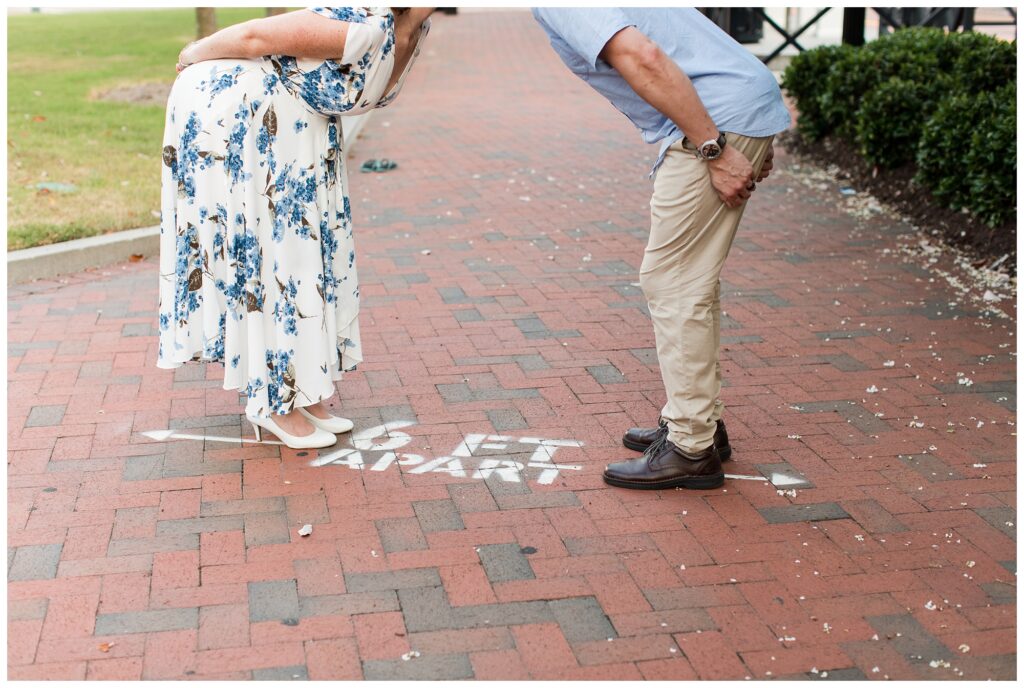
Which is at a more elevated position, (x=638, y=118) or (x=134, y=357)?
(x=638, y=118)

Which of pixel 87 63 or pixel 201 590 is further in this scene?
pixel 87 63

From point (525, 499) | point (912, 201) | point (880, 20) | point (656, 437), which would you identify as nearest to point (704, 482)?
point (656, 437)

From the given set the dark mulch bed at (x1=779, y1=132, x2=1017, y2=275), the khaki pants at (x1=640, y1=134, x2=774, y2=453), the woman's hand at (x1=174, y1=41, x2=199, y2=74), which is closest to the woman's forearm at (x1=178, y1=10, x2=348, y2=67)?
the woman's hand at (x1=174, y1=41, x2=199, y2=74)

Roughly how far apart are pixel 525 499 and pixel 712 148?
1.29 meters

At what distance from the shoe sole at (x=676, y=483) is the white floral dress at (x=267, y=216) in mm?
1117

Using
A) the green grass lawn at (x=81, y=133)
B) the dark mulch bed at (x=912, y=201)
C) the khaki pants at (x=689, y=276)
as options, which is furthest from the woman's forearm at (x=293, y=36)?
the dark mulch bed at (x=912, y=201)

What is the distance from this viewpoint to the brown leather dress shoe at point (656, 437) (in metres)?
4.13

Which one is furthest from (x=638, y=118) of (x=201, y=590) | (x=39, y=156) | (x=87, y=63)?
(x=87, y=63)

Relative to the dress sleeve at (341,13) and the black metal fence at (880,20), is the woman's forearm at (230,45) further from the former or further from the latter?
the black metal fence at (880,20)

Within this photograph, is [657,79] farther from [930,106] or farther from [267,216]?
[930,106]

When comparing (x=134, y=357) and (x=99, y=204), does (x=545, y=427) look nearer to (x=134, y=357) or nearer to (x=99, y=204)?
(x=134, y=357)

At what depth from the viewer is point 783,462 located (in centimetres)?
415

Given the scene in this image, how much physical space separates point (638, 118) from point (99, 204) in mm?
5032

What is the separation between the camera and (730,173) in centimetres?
354
